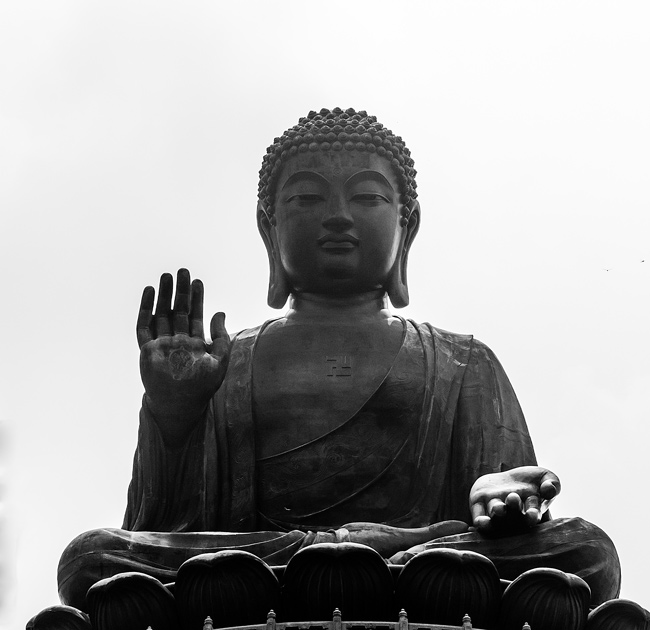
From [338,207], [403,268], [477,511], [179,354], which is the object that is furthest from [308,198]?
[477,511]

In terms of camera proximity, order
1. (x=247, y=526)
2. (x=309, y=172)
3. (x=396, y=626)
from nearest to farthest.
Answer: (x=396, y=626)
(x=247, y=526)
(x=309, y=172)

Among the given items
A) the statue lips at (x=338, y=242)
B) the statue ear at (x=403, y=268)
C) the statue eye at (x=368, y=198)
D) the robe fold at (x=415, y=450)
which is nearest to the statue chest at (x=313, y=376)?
the robe fold at (x=415, y=450)

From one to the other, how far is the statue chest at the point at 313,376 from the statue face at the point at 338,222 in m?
0.41

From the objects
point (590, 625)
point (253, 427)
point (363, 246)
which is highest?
point (363, 246)

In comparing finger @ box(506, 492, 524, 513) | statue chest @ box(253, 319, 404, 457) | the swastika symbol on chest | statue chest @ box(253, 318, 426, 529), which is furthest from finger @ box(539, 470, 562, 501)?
the swastika symbol on chest

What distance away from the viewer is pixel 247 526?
18.0m

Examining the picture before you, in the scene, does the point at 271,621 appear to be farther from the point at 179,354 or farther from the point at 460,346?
the point at 460,346

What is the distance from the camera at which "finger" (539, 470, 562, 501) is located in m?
16.8

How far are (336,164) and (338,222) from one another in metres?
0.50

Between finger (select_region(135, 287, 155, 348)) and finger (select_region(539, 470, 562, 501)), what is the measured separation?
9.06ft

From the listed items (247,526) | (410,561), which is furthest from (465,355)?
(410,561)

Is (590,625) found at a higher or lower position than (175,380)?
lower

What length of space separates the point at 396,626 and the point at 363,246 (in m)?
4.20

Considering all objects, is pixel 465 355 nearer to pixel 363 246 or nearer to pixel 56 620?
pixel 363 246
